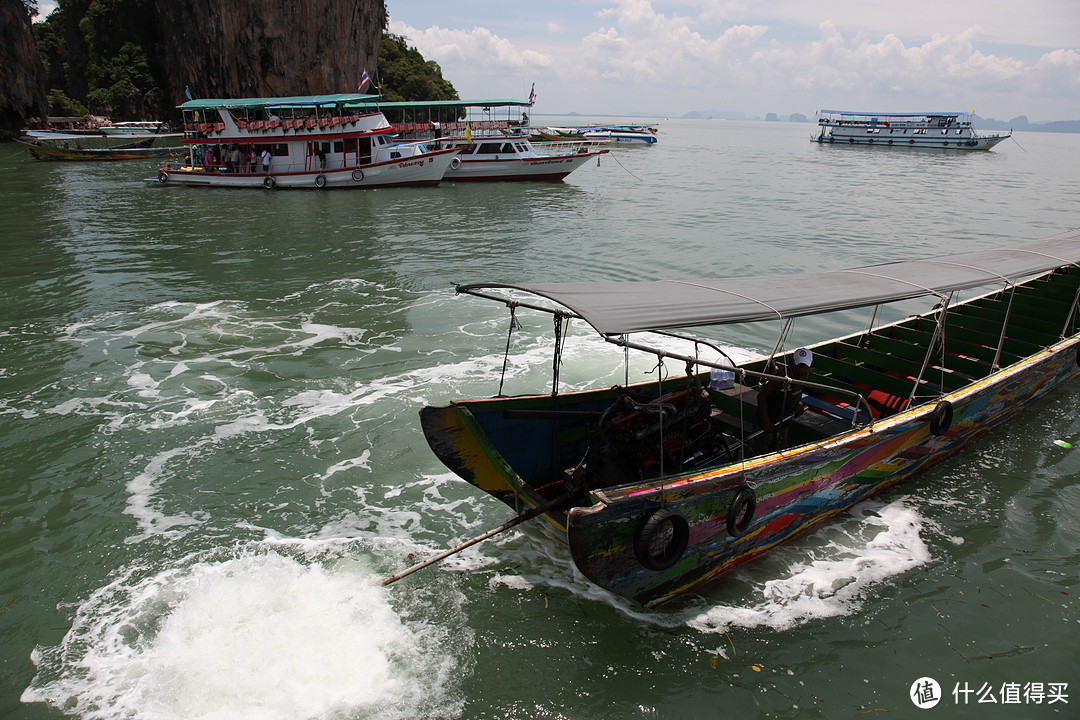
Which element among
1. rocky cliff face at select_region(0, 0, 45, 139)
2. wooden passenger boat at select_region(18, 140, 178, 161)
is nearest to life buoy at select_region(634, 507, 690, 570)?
wooden passenger boat at select_region(18, 140, 178, 161)

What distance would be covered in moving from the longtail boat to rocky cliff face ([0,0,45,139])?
62.1m

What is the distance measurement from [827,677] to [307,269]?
49.4 feet

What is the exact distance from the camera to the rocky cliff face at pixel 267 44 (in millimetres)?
48250

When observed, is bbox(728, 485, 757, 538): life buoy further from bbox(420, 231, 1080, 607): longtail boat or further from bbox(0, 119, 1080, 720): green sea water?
bbox(0, 119, 1080, 720): green sea water

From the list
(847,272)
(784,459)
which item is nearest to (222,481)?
(784,459)

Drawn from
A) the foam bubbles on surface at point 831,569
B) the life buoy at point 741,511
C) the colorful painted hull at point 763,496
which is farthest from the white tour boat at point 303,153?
the life buoy at point 741,511

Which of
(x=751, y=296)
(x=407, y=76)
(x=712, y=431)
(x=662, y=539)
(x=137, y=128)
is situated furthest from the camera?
(x=407, y=76)

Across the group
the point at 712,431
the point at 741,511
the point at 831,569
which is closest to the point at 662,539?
the point at 741,511

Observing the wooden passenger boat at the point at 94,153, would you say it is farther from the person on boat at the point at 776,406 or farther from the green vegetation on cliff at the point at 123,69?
the person on boat at the point at 776,406

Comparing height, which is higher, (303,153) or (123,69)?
(123,69)

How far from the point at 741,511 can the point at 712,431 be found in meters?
1.09

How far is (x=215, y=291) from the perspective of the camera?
45.9 ft

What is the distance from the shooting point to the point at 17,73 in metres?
48.1

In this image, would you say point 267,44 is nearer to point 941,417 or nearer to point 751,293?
point 751,293
